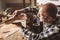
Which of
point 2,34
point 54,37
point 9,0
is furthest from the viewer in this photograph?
point 9,0

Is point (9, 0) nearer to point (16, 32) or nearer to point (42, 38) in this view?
point (16, 32)

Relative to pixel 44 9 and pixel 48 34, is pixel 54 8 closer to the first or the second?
pixel 44 9

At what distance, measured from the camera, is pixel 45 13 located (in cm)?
143

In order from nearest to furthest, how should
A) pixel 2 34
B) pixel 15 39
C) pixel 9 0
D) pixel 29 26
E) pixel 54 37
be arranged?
1. pixel 54 37
2. pixel 29 26
3. pixel 15 39
4. pixel 2 34
5. pixel 9 0

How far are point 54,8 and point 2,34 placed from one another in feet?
2.72

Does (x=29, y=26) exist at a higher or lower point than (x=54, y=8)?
lower

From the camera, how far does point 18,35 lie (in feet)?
6.50

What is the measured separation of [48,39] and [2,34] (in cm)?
79

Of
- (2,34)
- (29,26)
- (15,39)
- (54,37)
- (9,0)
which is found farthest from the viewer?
(9,0)

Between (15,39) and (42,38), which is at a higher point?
(42,38)

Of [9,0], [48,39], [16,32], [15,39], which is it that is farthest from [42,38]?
[9,0]

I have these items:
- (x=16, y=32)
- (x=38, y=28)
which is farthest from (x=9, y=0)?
(x=38, y=28)

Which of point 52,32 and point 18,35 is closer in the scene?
point 52,32

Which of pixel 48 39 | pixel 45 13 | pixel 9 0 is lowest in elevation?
pixel 9 0
